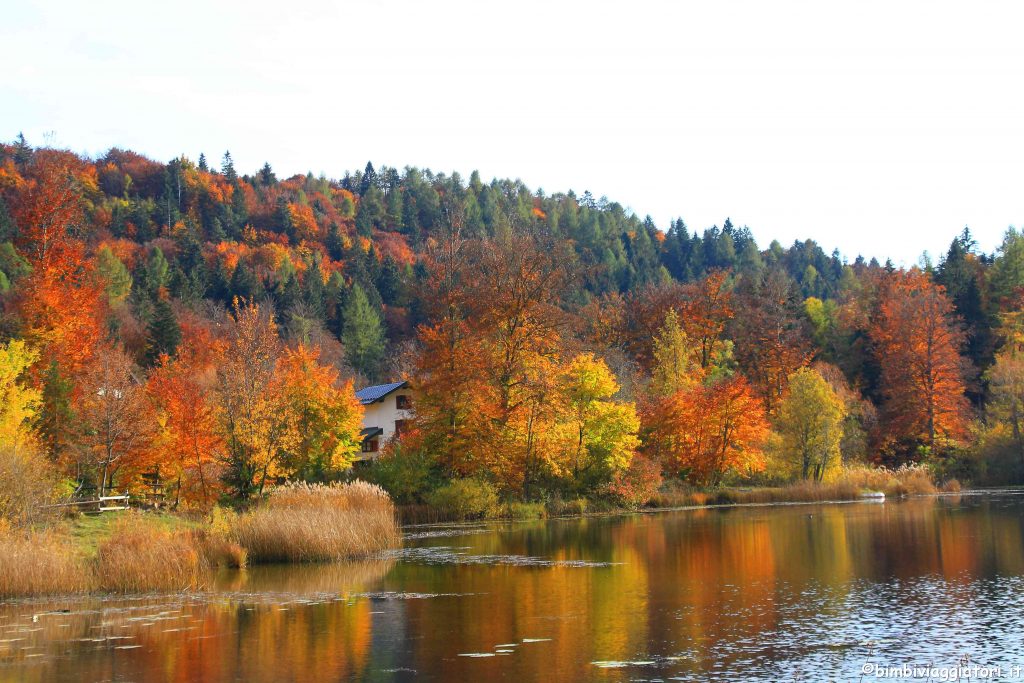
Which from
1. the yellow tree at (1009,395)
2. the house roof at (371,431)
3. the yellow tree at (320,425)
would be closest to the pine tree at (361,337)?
the house roof at (371,431)

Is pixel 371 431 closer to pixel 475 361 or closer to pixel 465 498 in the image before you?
pixel 475 361

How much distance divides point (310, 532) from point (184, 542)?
15.5 ft

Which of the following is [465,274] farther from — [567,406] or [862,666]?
[862,666]

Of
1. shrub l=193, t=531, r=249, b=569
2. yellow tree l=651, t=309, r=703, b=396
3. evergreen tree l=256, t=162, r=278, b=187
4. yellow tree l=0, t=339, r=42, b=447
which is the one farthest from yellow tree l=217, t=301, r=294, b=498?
evergreen tree l=256, t=162, r=278, b=187

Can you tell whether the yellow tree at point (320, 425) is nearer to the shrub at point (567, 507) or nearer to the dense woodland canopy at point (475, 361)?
the dense woodland canopy at point (475, 361)

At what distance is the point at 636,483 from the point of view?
5319cm

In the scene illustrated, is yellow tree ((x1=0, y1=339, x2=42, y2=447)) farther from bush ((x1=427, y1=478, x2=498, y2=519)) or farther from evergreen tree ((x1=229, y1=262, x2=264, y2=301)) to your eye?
evergreen tree ((x1=229, y1=262, x2=264, y2=301))

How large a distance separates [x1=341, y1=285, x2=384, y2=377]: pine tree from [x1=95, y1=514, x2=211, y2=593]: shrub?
83.0 metres

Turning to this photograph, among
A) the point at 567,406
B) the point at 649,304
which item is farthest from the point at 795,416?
the point at 649,304

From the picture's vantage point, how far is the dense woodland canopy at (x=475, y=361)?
143 ft

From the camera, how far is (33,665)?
16.9 meters

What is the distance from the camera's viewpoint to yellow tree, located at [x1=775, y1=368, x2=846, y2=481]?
202 feet

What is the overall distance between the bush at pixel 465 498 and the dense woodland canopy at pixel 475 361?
5.47 ft

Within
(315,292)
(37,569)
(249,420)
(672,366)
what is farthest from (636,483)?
(315,292)
